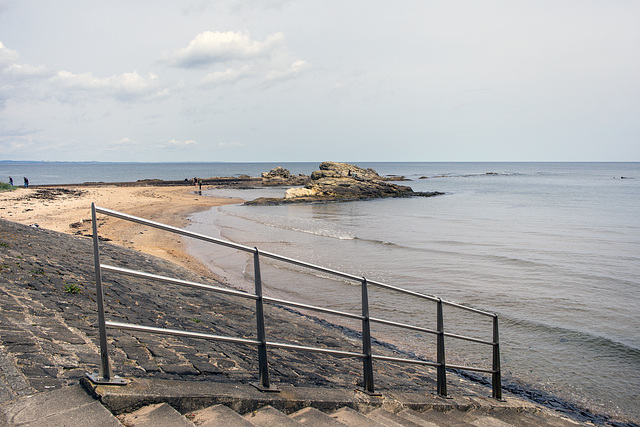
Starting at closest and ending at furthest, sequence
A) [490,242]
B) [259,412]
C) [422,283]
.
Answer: [259,412], [422,283], [490,242]

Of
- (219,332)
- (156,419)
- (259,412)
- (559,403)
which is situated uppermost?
(156,419)

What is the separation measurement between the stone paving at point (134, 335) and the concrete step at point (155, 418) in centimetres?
81

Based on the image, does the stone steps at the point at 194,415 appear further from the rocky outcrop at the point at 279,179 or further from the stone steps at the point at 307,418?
the rocky outcrop at the point at 279,179

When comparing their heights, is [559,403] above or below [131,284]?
below

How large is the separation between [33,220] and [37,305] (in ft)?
67.3

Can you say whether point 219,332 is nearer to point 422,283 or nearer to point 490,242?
point 422,283

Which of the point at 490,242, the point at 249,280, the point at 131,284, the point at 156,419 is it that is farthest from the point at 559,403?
the point at 490,242

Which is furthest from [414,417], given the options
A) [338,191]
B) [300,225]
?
[338,191]

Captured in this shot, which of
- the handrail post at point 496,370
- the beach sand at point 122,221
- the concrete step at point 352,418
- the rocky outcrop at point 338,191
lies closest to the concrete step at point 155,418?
the concrete step at point 352,418

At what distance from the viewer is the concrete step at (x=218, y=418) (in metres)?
2.51

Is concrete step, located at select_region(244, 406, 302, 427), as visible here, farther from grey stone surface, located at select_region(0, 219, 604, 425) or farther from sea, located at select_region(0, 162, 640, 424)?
sea, located at select_region(0, 162, 640, 424)

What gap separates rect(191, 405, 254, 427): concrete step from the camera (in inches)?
98.7

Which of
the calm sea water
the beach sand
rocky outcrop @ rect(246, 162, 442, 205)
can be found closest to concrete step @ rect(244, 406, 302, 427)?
the calm sea water

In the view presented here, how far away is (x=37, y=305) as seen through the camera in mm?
5293
